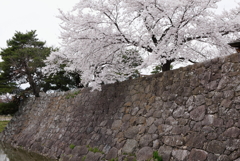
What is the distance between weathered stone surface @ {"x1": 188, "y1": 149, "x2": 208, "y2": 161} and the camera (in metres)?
4.69

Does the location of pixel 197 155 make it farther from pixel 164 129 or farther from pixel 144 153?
pixel 144 153

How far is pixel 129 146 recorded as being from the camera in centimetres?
648

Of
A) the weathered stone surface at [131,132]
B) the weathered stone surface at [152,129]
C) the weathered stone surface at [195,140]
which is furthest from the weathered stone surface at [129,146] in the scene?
the weathered stone surface at [195,140]

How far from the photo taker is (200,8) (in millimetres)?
6605

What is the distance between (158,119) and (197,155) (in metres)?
1.52

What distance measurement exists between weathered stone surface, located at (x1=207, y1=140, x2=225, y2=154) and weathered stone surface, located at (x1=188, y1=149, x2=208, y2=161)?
129 millimetres

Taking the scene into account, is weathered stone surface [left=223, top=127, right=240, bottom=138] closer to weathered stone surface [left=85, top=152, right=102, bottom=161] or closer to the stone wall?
the stone wall

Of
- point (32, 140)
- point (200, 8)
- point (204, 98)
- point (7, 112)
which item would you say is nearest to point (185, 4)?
point (200, 8)

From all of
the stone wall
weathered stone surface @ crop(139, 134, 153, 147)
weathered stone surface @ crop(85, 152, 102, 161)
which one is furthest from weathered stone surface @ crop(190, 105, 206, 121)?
weathered stone surface @ crop(85, 152, 102, 161)

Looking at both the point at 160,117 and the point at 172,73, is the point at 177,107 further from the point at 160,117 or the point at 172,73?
the point at 172,73

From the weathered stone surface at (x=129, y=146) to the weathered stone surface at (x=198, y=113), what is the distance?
1.83 m

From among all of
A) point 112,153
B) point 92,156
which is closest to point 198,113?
point 112,153

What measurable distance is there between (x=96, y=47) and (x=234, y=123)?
4.78m

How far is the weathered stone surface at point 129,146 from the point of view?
20.9ft
